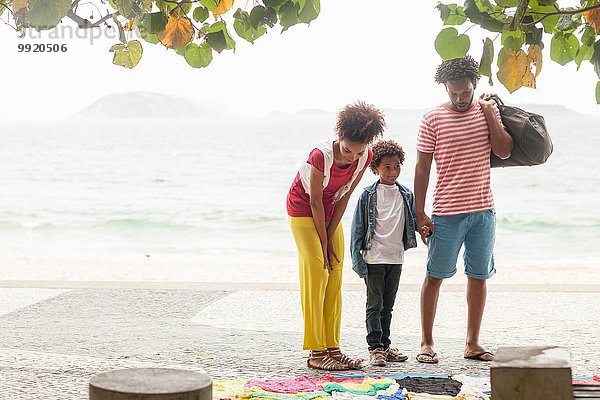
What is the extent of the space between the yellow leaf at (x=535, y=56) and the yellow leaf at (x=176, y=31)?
1.12 metres

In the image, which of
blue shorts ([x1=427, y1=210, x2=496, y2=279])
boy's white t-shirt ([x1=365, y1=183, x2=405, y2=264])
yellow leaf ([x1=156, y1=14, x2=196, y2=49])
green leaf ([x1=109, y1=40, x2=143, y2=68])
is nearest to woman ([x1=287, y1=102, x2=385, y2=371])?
boy's white t-shirt ([x1=365, y1=183, x2=405, y2=264])

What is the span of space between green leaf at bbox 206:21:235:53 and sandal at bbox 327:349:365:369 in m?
2.68

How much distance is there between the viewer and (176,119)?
77.6m

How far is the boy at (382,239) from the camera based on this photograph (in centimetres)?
555

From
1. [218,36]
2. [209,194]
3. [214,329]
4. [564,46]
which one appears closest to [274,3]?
[218,36]

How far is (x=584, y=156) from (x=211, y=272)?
3190cm

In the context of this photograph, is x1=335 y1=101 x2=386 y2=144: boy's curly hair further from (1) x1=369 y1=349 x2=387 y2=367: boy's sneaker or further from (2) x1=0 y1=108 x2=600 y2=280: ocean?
(2) x1=0 y1=108 x2=600 y2=280: ocean

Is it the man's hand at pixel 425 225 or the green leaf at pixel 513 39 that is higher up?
the green leaf at pixel 513 39

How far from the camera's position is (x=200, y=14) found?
328 cm

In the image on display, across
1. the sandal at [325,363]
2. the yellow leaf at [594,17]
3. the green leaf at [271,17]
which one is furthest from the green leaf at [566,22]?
the sandal at [325,363]

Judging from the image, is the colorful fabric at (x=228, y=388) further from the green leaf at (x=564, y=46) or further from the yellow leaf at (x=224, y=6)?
the green leaf at (x=564, y=46)

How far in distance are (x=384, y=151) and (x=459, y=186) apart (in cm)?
53

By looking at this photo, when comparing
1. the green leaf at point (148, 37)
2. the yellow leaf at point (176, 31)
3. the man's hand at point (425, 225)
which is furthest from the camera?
the man's hand at point (425, 225)

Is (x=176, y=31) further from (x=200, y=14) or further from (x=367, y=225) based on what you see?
(x=367, y=225)
